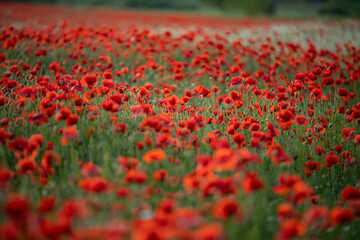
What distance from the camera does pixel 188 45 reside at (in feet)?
23.4

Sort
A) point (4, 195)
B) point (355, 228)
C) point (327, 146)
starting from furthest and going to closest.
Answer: point (327, 146) → point (355, 228) → point (4, 195)

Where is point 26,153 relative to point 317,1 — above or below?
below

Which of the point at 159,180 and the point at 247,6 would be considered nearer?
the point at 159,180

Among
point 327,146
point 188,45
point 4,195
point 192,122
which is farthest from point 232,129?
point 188,45

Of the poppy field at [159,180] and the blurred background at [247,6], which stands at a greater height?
the blurred background at [247,6]

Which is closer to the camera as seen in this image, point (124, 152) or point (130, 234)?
point (130, 234)

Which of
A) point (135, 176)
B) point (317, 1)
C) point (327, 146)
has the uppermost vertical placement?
point (317, 1)

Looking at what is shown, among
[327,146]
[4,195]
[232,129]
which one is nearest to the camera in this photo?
[4,195]

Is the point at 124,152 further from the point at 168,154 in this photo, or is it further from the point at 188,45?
the point at 188,45

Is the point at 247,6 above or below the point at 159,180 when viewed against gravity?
above

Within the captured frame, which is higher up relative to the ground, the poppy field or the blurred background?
the blurred background

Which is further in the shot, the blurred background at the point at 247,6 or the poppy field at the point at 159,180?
the blurred background at the point at 247,6

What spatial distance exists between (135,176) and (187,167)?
0.75 m

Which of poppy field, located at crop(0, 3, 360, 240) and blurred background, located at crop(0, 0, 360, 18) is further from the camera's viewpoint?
blurred background, located at crop(0, 0, 360, 18)
